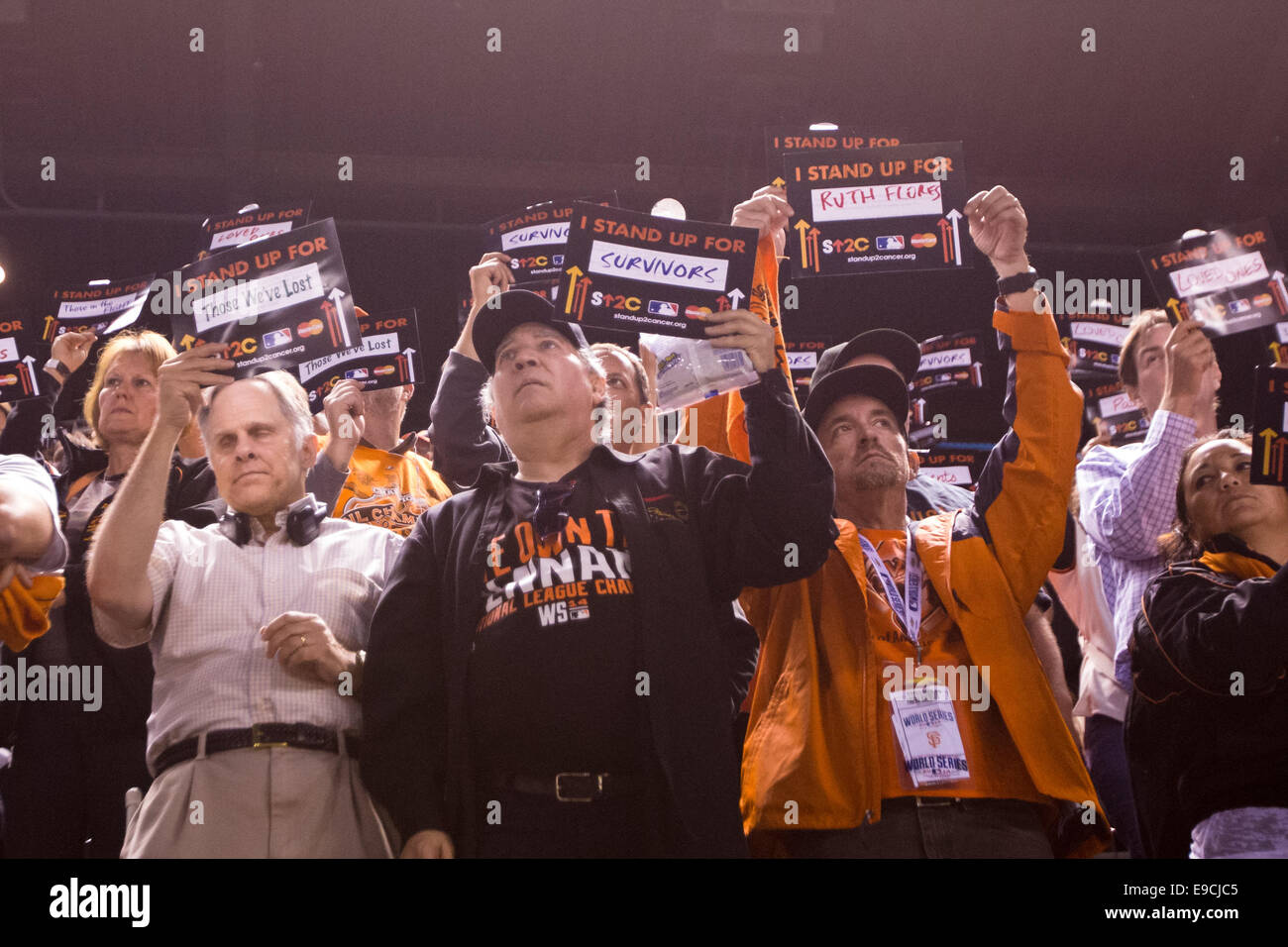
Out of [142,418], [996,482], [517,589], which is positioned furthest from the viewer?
[142,418]

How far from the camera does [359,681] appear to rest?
210 cm

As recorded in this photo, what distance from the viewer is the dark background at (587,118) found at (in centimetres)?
593

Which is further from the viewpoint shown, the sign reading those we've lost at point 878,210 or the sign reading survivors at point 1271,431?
the sign reading those we've lost at point 878,210

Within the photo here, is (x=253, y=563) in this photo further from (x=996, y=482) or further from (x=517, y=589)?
(x=996, y=482)

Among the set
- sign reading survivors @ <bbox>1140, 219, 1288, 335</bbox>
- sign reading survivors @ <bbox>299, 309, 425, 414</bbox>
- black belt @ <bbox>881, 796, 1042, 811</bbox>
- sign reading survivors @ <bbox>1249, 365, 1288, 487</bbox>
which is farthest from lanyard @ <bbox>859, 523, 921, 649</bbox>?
sign reading survivors @ <bbox>299, 309, 425, 414</bbox>

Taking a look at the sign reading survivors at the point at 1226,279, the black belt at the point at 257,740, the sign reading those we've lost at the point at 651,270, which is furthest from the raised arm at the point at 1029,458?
the black belt at the point at 257,740

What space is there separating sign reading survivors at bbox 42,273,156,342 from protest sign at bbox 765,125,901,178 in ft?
6.74

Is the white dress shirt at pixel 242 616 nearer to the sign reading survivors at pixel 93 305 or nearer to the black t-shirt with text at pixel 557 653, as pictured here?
the black t-shirt with text at pixel 557 653

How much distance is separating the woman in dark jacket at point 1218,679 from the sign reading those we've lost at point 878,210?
774 millimetres

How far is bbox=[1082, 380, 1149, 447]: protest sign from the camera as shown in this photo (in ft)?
13.7

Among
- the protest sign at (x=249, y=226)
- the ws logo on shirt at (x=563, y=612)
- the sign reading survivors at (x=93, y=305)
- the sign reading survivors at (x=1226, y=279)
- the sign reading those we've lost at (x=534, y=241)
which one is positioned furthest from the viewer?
the sign reading survivors at (x=93, y=305)
